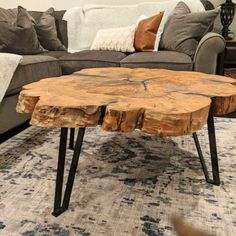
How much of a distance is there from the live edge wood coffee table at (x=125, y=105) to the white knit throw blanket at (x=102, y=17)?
170 cm

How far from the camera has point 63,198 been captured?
127cm

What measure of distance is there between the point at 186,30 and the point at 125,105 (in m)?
1.87

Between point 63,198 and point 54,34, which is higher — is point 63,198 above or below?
below

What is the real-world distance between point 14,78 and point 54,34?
1329 mm

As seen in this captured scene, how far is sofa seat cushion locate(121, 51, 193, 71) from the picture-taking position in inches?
93.2

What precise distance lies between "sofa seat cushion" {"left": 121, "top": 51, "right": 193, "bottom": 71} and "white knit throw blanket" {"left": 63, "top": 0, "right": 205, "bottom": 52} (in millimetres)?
621

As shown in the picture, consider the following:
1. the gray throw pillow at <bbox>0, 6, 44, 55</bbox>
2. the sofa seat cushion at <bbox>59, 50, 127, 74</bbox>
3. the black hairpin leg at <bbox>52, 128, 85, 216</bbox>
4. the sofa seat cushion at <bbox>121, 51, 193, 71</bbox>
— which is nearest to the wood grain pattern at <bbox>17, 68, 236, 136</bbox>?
the black hairpin leg at <bbox>52, 128, 85, 216</bbox>

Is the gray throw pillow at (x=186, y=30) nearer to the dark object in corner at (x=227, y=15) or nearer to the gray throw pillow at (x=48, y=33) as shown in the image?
the dark object in corner at (x=227, y=15)

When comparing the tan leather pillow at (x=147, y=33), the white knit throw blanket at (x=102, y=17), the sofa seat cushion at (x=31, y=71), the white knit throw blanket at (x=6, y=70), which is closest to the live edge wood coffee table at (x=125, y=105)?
the white knit throw blanket at (x=6, y=70)

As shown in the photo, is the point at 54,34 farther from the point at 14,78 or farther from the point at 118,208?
the point at 118,208

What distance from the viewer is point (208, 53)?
7.68 feet

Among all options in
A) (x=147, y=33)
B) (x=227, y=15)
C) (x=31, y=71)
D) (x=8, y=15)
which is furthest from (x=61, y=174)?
(x=227, y=15)

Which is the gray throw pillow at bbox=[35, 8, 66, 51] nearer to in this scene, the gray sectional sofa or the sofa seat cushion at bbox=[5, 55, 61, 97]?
the gray sectional sofa

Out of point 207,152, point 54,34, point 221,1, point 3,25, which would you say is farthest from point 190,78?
point 221,1
